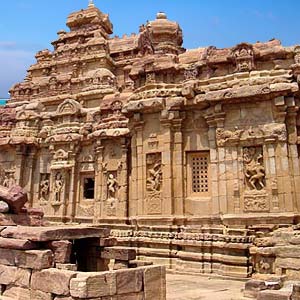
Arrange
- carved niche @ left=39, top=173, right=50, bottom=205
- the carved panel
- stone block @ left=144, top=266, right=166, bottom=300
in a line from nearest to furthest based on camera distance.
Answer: stone block @ left=144, top=266, right=166, bottom=300
the carved panel
carved niche @ left=39, top=173, right=50, bottom=205

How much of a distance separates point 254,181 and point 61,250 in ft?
25.7

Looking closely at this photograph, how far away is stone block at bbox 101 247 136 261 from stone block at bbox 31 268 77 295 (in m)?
1.60

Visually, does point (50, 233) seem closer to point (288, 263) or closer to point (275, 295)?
point (275, 295)

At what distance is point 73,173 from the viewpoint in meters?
21.3

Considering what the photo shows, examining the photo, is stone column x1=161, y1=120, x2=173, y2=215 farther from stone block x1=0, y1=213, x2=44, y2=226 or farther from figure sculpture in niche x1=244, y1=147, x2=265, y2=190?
stone block x1=0, y1=213, x2=44, y2=226

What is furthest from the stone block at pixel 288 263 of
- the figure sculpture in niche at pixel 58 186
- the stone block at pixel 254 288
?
the figure sculpture in niche at pixel 58 186

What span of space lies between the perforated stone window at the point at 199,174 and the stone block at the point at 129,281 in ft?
24.2

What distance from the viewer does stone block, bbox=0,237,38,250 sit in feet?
24.9

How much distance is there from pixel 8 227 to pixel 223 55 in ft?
33.2

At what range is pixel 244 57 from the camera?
45.8 ft

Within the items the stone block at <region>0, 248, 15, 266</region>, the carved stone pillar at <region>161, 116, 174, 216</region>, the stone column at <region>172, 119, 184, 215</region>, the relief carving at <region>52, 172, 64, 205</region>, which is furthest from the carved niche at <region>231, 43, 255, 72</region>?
the relief carving at <region>52, 172, 64, 205</region>

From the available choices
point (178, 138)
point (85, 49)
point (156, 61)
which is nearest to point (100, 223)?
point (178, 138)

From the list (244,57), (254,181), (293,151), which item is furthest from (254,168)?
(244,57)

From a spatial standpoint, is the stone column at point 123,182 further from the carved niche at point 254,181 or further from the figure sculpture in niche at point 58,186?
the carved niche at point 254,181
